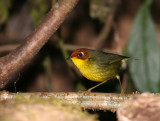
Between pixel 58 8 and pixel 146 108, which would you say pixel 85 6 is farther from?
pixel 146 108

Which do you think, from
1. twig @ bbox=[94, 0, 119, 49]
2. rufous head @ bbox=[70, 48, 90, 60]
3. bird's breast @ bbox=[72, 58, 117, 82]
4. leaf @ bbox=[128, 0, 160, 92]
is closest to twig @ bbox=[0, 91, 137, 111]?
bird's breast @ bbox=[72, 58, 117, 82]

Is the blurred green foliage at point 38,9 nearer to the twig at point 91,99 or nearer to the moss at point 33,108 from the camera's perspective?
the twig at point 91,99

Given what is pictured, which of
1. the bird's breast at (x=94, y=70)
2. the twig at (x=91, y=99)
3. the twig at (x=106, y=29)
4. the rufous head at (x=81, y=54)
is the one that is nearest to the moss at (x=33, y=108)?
the twig at (x=91, y=99)

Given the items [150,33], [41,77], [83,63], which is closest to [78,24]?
[41,77]

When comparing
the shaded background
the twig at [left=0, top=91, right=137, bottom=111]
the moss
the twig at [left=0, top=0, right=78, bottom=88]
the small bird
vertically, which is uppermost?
the shaded background

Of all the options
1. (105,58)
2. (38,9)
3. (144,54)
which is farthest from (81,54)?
(38,9)

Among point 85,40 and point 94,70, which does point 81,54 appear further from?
point 85,40

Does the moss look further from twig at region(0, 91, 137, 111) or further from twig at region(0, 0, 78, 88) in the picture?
twig at region(0, 0, 78, 88)

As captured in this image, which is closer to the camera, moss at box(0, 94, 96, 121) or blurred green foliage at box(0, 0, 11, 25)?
moss at box(0, 94, 96, 121)
